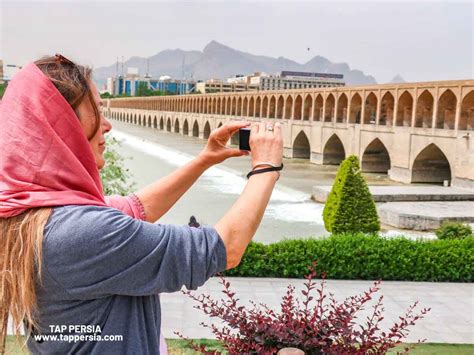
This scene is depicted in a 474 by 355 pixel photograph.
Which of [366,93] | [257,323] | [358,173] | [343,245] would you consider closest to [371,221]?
[358,173]

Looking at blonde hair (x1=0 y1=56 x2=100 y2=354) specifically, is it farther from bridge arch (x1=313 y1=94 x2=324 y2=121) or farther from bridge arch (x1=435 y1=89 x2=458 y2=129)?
bridge arch (x1=313 y1=94 x2=324 y2=121)

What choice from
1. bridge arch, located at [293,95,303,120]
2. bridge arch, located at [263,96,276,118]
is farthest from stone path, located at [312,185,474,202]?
bridge arch, located at [263,96,276,118]

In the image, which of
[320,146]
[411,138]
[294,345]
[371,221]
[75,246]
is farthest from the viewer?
[320,146]

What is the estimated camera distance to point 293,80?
365 feet

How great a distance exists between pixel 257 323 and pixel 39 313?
1.54 metres

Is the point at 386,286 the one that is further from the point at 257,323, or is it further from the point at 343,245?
the point at 257,323

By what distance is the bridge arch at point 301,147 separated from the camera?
32.8m

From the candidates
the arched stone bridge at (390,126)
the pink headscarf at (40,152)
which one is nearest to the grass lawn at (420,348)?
the pink headscarf at (40,152)

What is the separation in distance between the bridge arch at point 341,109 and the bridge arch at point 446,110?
8178 mm

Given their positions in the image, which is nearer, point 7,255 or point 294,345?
point 7,255

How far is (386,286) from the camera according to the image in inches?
283

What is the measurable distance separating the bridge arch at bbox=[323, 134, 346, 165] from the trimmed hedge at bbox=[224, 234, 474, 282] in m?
21.6

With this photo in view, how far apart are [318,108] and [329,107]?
2.41ft

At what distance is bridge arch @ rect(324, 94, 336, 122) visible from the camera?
102 feet
